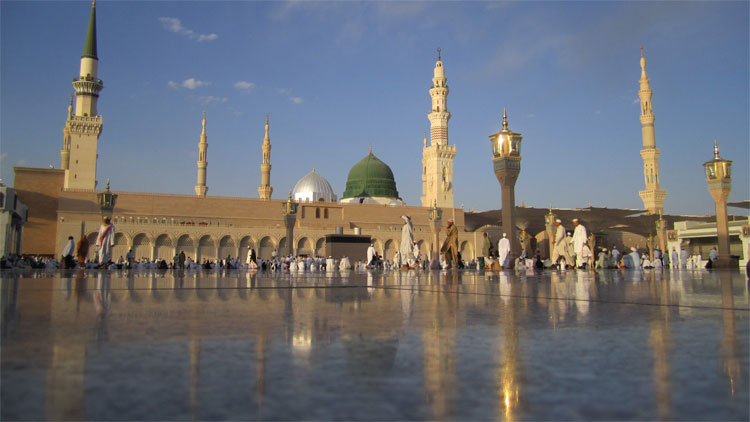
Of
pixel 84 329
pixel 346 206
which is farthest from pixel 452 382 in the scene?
pixel 346 206

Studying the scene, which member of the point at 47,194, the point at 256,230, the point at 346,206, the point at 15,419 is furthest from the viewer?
the point at 346,206

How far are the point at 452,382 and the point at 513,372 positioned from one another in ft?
0.46

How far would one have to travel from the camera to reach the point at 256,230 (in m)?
36.9

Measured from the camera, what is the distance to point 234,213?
37969mm

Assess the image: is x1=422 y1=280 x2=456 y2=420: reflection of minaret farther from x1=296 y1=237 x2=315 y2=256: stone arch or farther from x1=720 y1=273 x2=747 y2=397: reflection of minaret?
x1=296 y1=237 x2=315 y2=256: stone arch

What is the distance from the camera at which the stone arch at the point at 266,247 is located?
37213 millimetres

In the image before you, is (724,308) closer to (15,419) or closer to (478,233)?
(15,419)

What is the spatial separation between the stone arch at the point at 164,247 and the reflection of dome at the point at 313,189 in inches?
726

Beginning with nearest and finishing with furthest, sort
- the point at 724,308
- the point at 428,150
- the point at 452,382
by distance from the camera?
the point at 452,382 → the point at 724,308 → the point at 428,150

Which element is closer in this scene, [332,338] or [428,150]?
[332,338]

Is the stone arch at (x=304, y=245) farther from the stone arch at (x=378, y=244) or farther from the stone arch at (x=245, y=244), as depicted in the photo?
the stone arch at (x=378, y=244)

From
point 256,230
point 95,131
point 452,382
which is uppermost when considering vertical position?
point 95,131

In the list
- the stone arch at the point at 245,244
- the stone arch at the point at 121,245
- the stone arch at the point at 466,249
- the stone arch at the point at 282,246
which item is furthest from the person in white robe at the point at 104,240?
the stone arch at the point at 466,249

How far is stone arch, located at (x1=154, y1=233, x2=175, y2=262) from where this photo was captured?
34312mm
